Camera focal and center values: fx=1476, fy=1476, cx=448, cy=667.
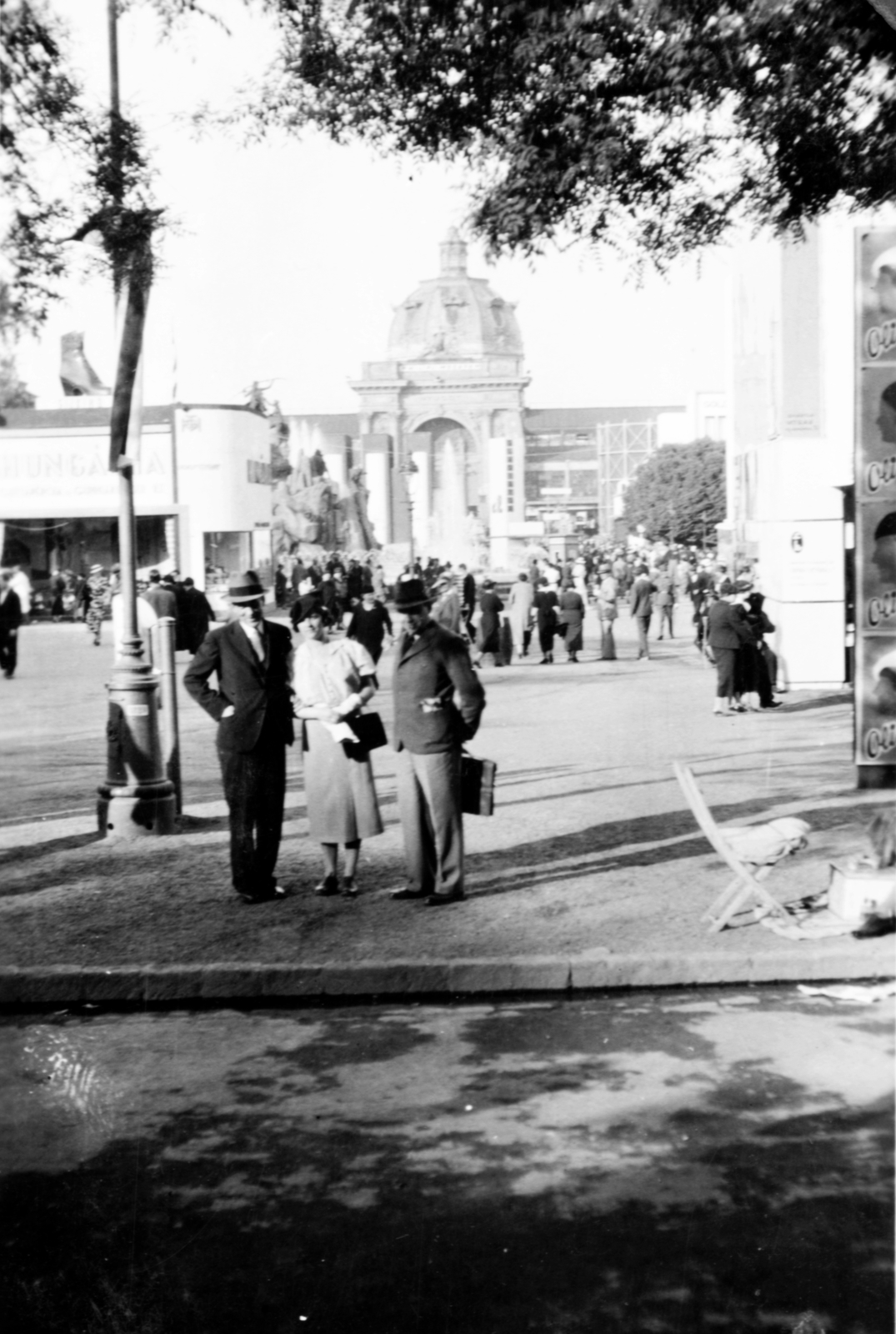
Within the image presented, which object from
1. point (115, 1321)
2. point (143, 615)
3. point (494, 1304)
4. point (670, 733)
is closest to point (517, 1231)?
point (494, 1304)

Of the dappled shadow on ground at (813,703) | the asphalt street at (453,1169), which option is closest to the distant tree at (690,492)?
the dappled shadow on ground at (813,703)

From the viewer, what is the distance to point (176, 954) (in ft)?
21.8

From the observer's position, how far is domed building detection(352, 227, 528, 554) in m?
7.01

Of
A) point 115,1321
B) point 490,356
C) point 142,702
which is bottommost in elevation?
point 115,1321

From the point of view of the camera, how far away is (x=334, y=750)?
7.73m

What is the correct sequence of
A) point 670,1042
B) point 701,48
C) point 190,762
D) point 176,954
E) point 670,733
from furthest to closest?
point 670,733, point 190,762, point 176,954, point 701,48, point 670,1042

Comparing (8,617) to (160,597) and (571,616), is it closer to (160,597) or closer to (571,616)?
(160,597)

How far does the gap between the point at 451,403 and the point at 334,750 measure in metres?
1.89

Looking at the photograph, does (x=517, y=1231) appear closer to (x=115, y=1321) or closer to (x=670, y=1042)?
(x=115, y=1321)

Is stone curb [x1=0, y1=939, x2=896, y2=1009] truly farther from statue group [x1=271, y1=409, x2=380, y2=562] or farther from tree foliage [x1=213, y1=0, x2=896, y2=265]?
tree foliage [x1=213, y1=0, x2=896, y2=265]

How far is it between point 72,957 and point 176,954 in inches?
18.6

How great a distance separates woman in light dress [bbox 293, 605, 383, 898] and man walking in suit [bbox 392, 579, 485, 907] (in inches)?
11.0

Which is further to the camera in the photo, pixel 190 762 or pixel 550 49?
pixel 190 762

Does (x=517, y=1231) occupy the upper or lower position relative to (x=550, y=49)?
lower
